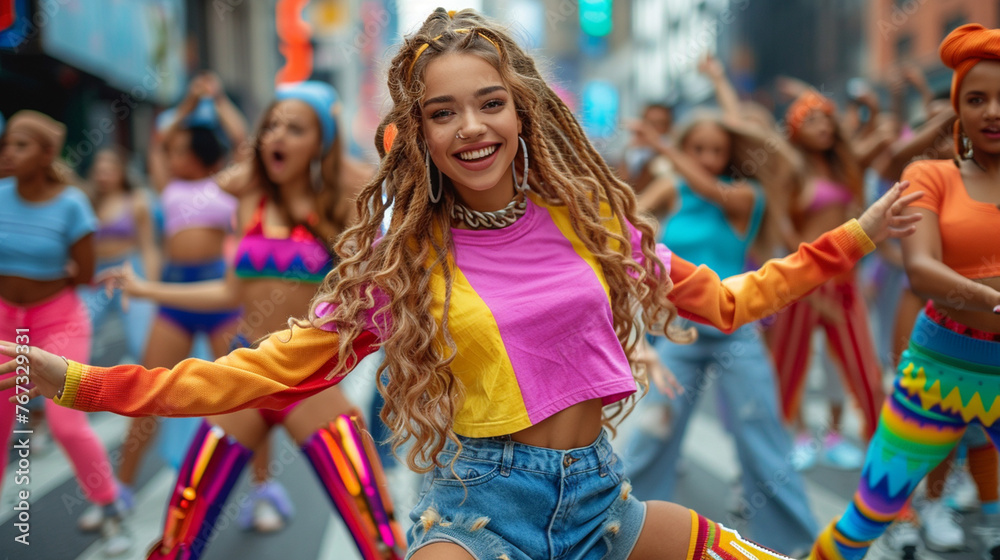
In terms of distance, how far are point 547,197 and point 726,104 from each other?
3.63 metres

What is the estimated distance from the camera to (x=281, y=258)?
3771 millimetres

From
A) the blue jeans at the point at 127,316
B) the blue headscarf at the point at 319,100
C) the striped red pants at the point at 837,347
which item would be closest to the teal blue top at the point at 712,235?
the striped red pants at the point at 837,347

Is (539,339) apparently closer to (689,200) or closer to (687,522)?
(687,522)

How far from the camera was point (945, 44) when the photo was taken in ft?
9.31

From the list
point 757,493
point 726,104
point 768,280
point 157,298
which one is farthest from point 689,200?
point 157,298

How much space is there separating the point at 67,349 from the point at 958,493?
476 centimetres

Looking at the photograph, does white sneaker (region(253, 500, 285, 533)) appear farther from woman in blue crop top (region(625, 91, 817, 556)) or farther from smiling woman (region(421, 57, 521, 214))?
smiling woman (region(421, 57, 521, 214))

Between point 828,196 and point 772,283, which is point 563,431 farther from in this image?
point 828,196

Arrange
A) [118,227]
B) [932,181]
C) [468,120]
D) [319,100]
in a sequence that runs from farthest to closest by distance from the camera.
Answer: [118,227]
[319,100]
[932,181]
[468,120]

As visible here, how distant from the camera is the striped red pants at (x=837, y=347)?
4793 millimetres

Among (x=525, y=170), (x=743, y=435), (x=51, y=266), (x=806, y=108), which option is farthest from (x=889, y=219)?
(x=51, y=266)

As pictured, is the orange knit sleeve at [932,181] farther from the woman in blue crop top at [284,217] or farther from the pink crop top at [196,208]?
the pink crop top at [196,208]

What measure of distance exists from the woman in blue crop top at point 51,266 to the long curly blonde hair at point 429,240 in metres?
2.53

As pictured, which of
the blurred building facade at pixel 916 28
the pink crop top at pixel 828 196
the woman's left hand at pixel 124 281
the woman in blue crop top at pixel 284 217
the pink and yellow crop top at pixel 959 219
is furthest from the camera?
the blurred building facade at pixel 916 28
